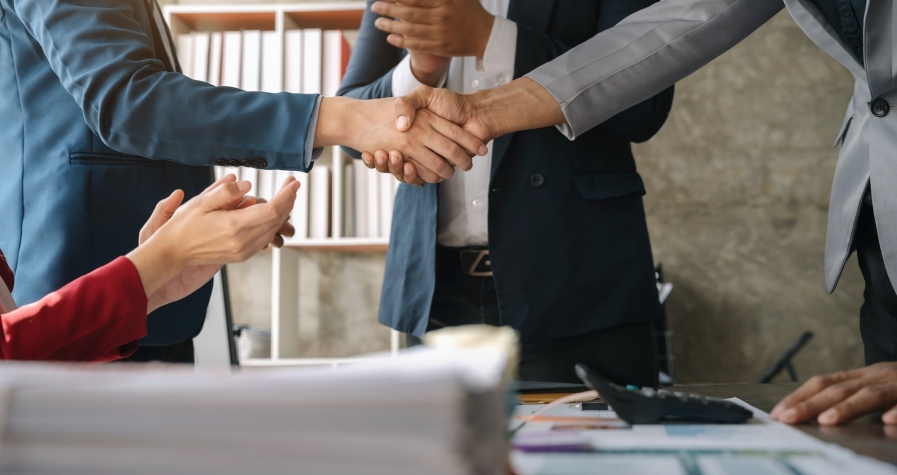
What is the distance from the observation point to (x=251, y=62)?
266 centimetres

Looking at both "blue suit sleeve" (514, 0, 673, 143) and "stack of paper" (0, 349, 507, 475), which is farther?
"blue suit sleeve" (514, 0, 673, 143)

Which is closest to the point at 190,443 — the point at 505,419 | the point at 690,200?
the point at 505,419

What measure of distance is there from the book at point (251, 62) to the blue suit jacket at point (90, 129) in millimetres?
1577

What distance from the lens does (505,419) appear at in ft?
0.93

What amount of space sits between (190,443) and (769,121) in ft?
11.1

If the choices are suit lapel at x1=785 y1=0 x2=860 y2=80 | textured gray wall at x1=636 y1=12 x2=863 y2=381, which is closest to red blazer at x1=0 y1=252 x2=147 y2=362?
suit lapel at x1=785 y1=0 x2=860 y2=80

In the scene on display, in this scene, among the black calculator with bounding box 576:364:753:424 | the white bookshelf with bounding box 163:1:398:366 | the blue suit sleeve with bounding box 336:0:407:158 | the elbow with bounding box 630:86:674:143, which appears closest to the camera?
the black calculator with bounding box 576:364:753:424

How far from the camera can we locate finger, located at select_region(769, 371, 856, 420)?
61 cm

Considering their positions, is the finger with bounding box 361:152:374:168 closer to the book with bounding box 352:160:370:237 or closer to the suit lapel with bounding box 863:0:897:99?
the suit lapel with bounding box 863:0:897:99

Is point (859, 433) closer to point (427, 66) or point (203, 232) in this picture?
point (203, 232)

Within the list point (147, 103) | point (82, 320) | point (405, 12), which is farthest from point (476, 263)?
point (82, 320)

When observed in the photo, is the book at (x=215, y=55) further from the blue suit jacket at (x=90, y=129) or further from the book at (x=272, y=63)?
the blue suit jacket at (x=90, y=129)

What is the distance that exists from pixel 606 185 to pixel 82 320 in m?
0.83

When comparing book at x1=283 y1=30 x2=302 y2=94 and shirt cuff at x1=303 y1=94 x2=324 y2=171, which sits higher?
book at x1=283 y1=30 x2=302 y2=94
